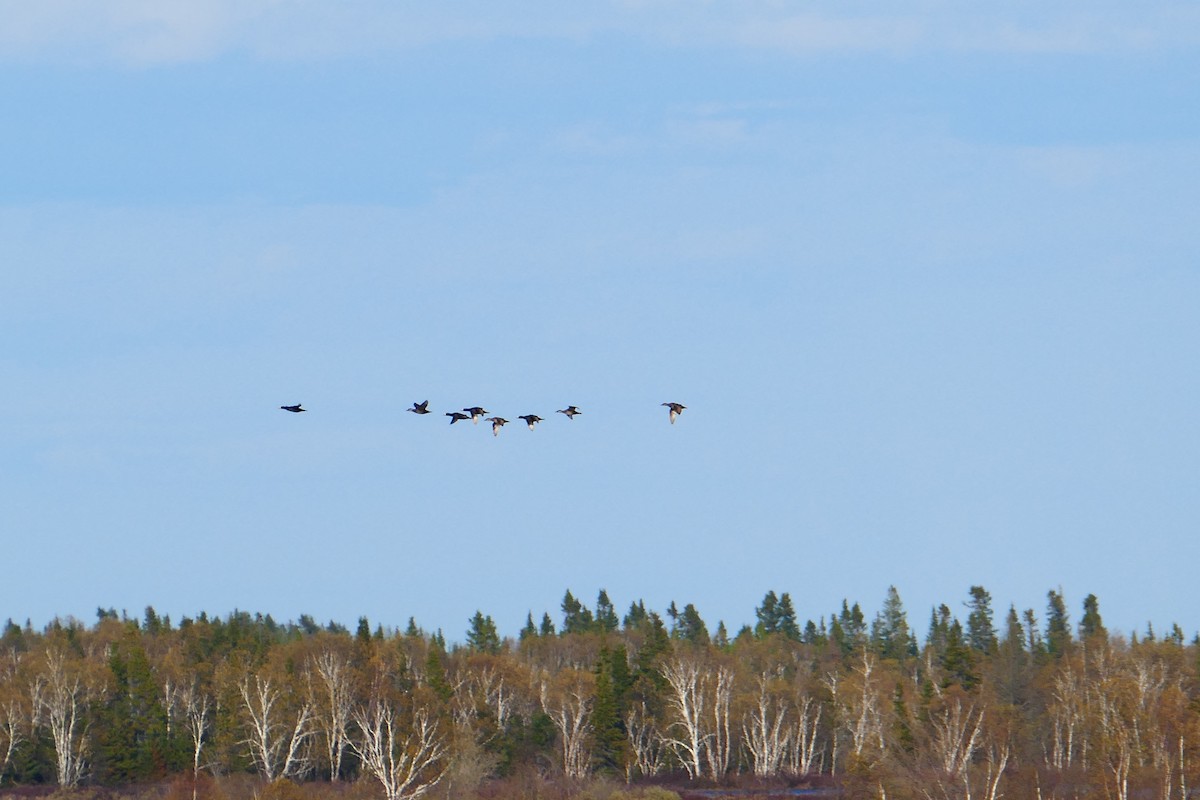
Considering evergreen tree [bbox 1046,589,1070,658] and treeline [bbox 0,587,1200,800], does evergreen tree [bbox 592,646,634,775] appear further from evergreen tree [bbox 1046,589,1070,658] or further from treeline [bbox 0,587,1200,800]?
evergreen tree [bbox 1046,589,1070,658]

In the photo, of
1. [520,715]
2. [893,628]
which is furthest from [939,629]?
[520,715]

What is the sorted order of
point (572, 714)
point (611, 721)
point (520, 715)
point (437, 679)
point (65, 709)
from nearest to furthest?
point (65, 709)
point (611, 721)
point (437, 679)
point (572, 714)
point (520, 715)

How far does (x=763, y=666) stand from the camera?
499 feet

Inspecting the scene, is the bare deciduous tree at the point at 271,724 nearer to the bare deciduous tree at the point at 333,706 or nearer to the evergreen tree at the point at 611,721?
the bare deciduous tree at the point at 333,706

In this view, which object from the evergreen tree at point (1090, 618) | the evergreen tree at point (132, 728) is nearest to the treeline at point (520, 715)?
the evergreen tree at point (132, 728)

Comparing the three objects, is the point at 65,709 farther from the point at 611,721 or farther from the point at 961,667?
the point at 961,667

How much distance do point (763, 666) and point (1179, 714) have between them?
76537 mm

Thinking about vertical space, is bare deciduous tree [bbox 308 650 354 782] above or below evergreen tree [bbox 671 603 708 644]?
below

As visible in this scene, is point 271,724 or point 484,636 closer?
point 271,724

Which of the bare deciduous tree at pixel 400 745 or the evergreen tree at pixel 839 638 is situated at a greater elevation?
the evergreen tree at pixel 839 638

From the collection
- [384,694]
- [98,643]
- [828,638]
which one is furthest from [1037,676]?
[98,643]

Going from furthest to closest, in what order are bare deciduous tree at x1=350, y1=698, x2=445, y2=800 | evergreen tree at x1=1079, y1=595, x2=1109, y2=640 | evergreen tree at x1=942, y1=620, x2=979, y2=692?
evergreen tree at x1=1079, y1=595, x2=1109, y2=640 < evergreen tree at x1=942, y1=620, x2=979, y2=692 < bare deciduous tree at x1=350, y1=698, x2=445, y2=800

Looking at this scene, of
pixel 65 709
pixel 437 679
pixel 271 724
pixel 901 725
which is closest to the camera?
pixel 901 725

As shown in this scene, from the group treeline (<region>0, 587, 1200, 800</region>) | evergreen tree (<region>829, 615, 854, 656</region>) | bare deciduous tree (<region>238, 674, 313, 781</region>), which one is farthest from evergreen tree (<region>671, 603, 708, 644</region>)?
bare deciduous tree (<region>238, 674, 313, 781</region>)
